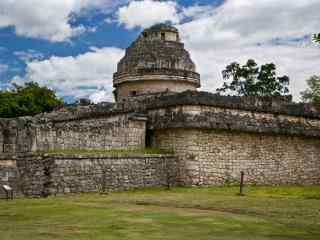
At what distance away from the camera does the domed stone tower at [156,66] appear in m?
27.0

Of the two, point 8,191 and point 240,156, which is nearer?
point 8,191

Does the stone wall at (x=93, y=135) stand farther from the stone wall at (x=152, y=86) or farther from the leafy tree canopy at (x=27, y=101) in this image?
the leafy tree canopy at (x=27, y=101)

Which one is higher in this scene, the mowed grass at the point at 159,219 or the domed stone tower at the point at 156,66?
the domed stone tower at the point at 156,66

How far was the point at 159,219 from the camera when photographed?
10.6 meters

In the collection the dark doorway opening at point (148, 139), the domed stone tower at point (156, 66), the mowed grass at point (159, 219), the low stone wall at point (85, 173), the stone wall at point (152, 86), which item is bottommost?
the mowed grass at point (159, 219)

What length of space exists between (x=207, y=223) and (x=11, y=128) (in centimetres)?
989

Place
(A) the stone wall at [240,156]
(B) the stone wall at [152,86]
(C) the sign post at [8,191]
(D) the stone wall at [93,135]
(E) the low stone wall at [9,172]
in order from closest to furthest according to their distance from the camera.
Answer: (C) the sign post at [8,191] < (E) the low stone wall at [9,172] < (D) the stone wall at [93,135] < (A) the stone wall at [240,156] < (B) the stone wall at [152,86]

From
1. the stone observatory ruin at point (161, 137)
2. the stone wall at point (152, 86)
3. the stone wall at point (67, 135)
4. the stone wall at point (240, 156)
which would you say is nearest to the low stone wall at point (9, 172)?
the stone observatory ruin at point (161, 137)

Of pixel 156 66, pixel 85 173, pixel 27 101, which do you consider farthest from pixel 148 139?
pixel 27 101

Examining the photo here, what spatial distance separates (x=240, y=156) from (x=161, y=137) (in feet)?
10.7

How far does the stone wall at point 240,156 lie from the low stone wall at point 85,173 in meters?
1.12

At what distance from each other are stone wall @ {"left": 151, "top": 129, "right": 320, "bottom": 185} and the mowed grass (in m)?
5.50

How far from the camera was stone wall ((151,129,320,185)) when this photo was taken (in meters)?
20.8

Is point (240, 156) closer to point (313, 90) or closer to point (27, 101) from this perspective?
point (313, 90)
